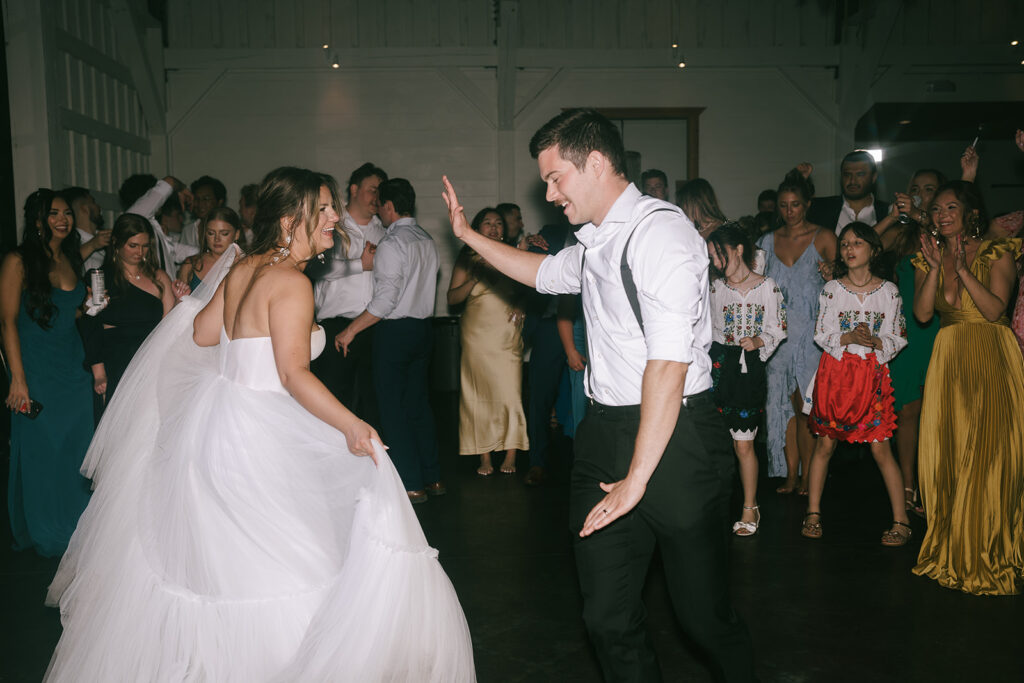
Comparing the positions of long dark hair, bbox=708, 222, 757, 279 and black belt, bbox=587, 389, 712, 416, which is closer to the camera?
black belt, bbox=587, 389, 712, 416

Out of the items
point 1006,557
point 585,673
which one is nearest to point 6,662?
point 585,673

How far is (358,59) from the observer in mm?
9336

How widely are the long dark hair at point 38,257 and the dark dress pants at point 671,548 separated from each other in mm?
3006

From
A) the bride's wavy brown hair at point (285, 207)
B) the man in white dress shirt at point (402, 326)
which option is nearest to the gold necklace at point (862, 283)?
the man in white dress shirt at point (402, 326)

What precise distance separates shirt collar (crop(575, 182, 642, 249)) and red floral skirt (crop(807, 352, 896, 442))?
2.25 m

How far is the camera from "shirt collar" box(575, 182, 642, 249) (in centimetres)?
193

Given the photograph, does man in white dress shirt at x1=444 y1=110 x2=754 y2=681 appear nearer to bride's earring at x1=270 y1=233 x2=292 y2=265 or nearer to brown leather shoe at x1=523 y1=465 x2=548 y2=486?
bride's earring at x1=270 y1=233 x2=292 y2=265

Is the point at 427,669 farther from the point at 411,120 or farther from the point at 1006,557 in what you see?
the point at 411,120

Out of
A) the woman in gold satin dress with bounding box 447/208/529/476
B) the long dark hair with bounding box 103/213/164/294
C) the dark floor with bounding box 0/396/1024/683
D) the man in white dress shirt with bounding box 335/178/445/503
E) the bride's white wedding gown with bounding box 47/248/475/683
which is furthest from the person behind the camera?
the woman in gold satin dress with bounding box 447/208/529/476

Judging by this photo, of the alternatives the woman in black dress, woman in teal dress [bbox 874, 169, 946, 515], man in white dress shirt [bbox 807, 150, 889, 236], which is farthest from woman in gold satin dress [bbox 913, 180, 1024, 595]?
the woman in black dress

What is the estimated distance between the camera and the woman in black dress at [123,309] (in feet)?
13.3

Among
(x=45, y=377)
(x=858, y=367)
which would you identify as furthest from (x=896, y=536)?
(x=45, y=377)

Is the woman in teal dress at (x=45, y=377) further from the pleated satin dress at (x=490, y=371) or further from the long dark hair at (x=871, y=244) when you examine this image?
the long dark hair at (x=871, y=244)

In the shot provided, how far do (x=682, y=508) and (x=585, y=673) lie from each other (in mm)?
1053
